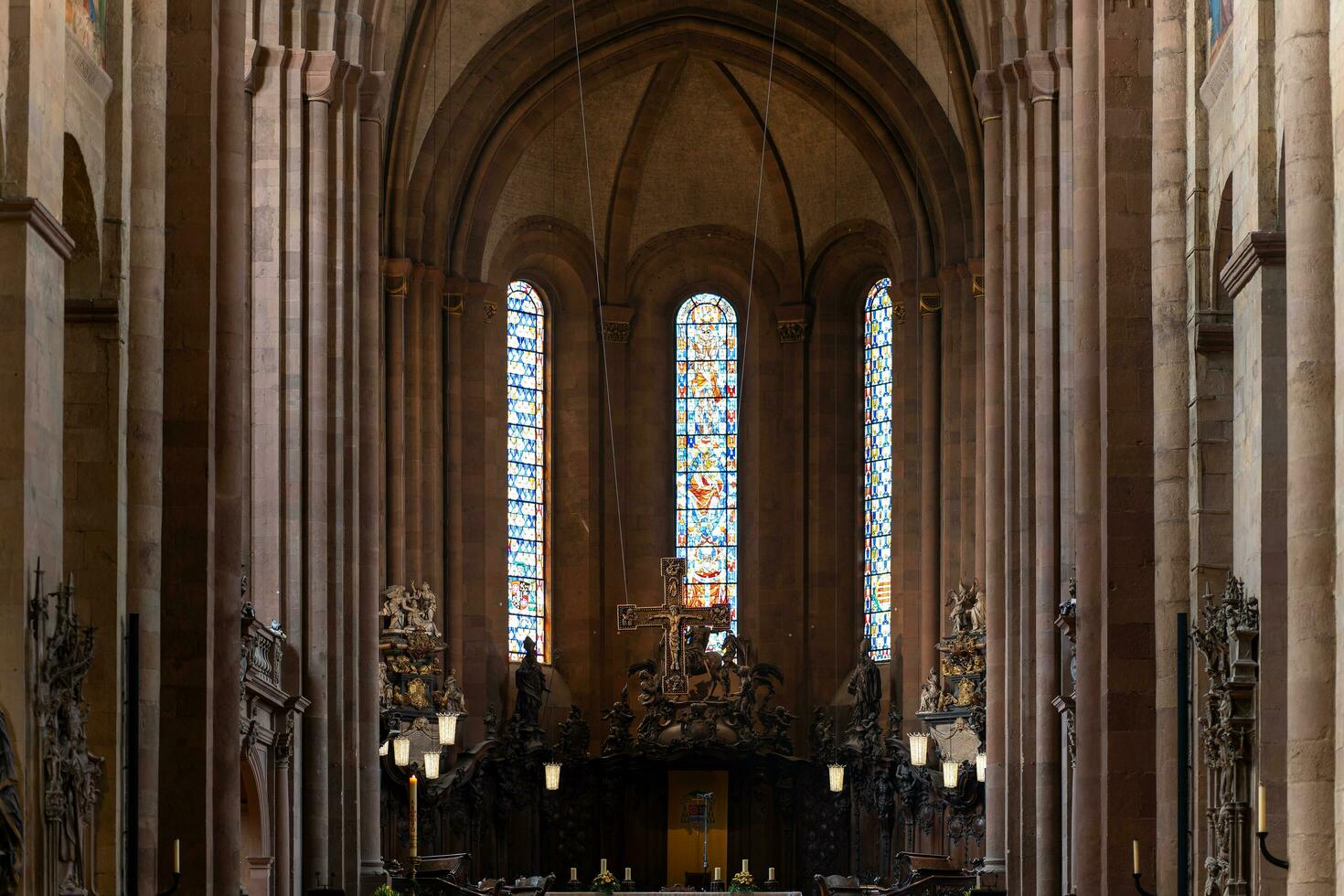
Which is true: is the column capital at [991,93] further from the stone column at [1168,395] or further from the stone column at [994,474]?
the stone column at [1168,395]

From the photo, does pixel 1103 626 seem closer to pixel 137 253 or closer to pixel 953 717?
pixel 137 253

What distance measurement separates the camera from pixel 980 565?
3891 cm

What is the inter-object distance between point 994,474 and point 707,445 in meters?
12.5

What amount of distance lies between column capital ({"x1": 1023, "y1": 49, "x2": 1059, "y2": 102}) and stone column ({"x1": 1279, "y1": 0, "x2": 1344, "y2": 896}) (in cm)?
1612

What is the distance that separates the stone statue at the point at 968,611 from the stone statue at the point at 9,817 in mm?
23231

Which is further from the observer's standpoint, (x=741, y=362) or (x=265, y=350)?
(x=741, y=362)

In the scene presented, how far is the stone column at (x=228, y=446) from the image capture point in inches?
878

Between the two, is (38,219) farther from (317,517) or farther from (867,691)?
(867,691)

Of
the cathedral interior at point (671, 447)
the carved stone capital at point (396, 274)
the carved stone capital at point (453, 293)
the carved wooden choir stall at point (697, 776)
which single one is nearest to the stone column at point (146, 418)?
the cathedral interior at point (671, 447)

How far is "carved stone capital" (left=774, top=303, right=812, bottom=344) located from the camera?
150 feet

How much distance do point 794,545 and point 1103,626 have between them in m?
23.0

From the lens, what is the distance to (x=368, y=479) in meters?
33.5

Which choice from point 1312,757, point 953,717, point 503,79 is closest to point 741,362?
point 503,79

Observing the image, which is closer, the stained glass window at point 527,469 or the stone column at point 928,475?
the stone column at point 928,475
